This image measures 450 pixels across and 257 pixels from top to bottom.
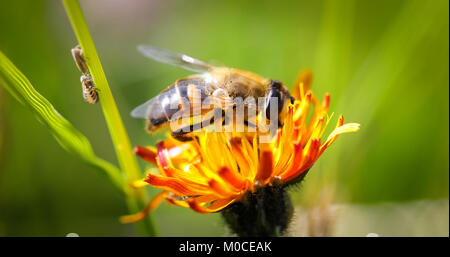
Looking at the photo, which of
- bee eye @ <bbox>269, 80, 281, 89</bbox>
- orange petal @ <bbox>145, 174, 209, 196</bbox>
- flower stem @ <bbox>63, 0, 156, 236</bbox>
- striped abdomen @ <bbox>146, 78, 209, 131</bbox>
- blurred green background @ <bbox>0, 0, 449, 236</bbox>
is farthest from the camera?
blurred green background @ <bbox>0, 0, 449, 236</bbox>

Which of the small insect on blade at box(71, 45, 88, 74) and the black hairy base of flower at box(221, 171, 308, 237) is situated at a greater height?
the small insect on blade at box(71, 45, 88, 74)

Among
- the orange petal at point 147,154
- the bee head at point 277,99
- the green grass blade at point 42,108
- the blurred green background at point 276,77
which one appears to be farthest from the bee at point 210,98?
the blurred green background at point 276,77

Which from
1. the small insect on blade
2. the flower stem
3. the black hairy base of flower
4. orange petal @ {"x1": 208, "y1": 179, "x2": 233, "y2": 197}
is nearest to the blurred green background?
the black hairy base of flower

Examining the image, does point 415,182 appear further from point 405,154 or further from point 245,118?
point 245,118

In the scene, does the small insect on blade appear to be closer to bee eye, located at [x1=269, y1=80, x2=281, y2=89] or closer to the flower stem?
the flower stem

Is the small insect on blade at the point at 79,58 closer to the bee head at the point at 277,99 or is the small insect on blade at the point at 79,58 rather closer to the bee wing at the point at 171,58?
the bee wing at the point at 171,58

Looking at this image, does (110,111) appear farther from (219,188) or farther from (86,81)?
(219,188)
